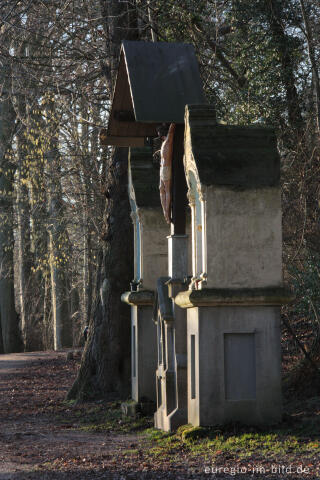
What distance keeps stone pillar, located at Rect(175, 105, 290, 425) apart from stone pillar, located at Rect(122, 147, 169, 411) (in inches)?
116

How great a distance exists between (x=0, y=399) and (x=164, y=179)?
7.20 meters

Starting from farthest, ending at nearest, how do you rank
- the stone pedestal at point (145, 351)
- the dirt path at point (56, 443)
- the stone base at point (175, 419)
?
the stone pedestal at point (145, 351), the stone base at point (175, 419), the dirt path at point (56, 443)

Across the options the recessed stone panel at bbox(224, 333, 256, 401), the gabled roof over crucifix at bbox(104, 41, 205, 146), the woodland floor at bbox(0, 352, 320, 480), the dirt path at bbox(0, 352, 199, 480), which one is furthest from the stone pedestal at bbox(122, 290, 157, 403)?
the recessed stone panel at bbox(224, 333, 256, 401)

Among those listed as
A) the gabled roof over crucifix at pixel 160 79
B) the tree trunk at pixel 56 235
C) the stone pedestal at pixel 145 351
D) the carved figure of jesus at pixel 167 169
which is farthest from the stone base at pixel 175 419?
the tree trunk at pixel 56 235

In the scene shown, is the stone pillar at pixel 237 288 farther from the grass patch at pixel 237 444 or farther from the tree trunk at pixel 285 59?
the tree trunk at pixel 285 59

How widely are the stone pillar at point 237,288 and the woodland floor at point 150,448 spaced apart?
0.35m

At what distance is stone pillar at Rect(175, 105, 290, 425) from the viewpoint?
8.56 metres

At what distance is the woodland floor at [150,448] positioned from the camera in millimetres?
7117

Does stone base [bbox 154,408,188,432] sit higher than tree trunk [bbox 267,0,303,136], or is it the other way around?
tree trunk [bbox 267,0,303,136]

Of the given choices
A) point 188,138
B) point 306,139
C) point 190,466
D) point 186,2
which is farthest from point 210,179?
point 186,2

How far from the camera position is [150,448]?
891cm

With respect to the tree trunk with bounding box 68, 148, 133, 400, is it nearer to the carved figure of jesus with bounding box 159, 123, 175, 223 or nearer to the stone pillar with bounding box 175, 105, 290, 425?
the carved figure of jesus with bounding box 159, 123, 175, 223

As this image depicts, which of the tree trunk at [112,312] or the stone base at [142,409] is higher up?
the tree trunk at [112,312]

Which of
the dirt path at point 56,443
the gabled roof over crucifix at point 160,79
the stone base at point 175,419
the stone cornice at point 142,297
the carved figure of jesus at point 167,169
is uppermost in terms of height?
the gabled roof over crucifix at point 160,79
